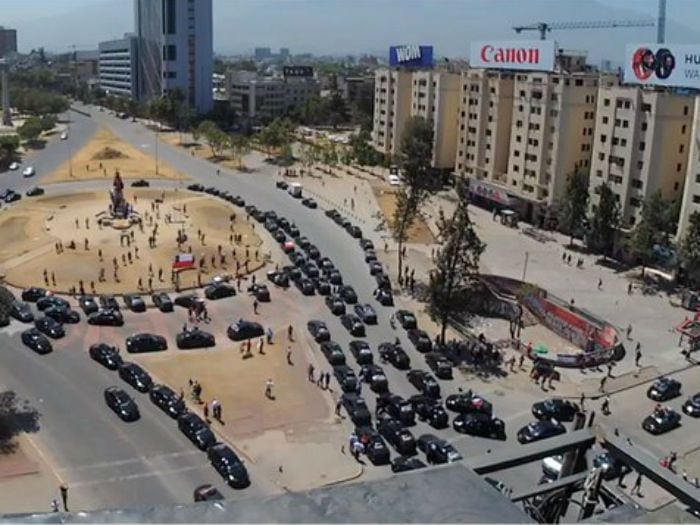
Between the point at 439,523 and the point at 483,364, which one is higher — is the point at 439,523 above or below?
above

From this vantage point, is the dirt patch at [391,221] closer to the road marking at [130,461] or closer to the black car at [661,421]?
the black car at [661,421]

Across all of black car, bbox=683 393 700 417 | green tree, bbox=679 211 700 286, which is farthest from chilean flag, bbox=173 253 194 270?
green tree, bbox=679 211 700 286

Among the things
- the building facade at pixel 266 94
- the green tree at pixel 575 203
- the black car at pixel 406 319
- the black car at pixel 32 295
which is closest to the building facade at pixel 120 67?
the building facade at pixel 266 94

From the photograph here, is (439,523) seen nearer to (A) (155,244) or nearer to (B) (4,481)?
(B) (4,481)

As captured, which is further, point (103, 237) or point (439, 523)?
point (103, 237)

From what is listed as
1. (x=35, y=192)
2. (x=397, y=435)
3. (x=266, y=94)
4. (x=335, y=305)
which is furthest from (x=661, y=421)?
(x=266, y=94)

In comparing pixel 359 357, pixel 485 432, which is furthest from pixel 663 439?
pixel 359 357
